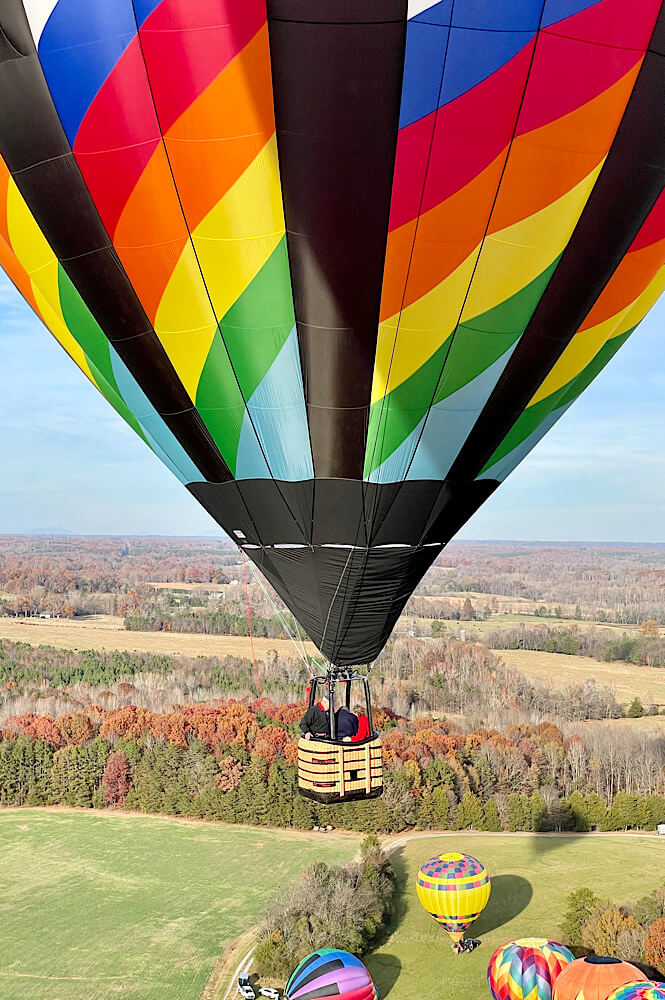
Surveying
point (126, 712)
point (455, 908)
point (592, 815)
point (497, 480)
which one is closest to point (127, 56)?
point (497, 480)

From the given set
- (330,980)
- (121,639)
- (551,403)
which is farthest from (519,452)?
(121,639)

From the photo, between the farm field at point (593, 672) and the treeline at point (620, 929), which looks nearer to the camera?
the treeline at point (620, 929)

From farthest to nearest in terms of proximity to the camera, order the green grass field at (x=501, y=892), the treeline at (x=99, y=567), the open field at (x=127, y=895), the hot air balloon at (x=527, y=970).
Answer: the treeline at (x=99, y=567), the open field at (x=127, y=895), the green grass field at (x=501, y=892), the hot air balloon at (x=527, y=970)

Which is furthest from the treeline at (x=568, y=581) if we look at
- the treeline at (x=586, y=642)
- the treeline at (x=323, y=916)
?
the treeline at (x=323, y=916)

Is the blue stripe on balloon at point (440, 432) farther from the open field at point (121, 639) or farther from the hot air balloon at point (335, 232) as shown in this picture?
the open field at point (121, 639)

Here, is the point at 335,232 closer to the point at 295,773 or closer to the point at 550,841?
the point at 550,841

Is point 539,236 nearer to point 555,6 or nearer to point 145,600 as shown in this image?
point 555,6
